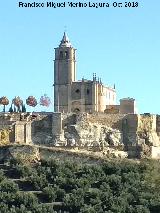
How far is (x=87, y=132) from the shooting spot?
5766 centimetres

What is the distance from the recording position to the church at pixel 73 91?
63.7 meters

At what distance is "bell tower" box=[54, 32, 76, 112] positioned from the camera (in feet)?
210

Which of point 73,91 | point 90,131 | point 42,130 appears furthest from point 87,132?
point 73,91

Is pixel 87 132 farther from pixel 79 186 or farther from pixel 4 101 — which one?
pixel 4 101

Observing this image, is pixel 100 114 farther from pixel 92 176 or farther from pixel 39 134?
pixel 92 176

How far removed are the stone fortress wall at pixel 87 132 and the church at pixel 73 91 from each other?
4686 mm

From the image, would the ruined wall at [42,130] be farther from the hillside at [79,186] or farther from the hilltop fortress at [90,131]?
the hillside at [79,186]

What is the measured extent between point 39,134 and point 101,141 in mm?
3884

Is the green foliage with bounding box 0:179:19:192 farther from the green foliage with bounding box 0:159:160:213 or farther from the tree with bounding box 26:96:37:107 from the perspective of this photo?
the tree with bounding box 26:96:37:107

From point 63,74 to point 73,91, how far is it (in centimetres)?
158

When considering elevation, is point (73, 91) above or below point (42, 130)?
above

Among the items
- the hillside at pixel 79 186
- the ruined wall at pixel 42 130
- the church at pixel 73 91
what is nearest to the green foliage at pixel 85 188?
the hillside at pixel 79 186

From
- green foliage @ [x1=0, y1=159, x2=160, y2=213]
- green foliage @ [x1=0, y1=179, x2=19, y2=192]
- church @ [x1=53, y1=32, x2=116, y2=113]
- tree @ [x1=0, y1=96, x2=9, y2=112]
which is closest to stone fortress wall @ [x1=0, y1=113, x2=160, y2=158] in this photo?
green foliage @ [x1=0, y1=159, x2=160, y2=213]

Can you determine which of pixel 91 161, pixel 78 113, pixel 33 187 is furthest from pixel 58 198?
pixel 78 113
